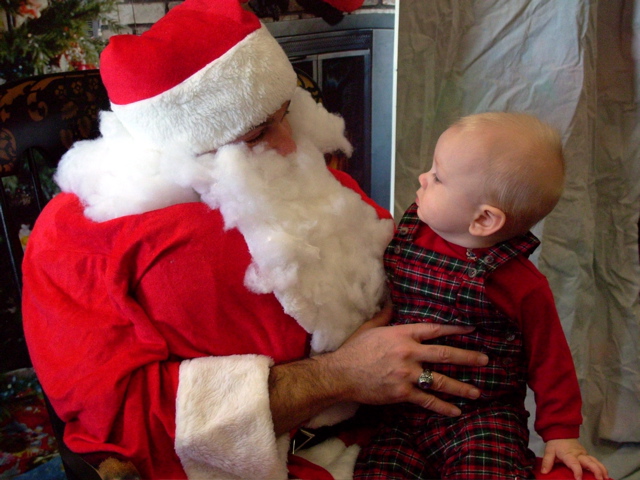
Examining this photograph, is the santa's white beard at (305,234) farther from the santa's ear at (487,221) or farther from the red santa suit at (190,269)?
the santa's ear at (487,221)

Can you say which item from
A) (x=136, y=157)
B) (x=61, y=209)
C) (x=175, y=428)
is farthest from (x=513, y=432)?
(x=61, y=209)

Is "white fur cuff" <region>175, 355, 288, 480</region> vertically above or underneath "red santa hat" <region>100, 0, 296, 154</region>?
underneath

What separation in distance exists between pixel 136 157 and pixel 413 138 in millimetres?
905

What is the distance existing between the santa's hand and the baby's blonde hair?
0.26 m

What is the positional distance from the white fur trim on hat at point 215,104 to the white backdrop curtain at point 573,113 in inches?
26.2

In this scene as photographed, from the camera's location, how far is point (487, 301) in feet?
3.10

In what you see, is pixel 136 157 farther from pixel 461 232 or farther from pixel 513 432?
pixel 513 432

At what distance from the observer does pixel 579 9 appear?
1430 millimetres

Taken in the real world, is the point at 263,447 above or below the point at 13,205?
below

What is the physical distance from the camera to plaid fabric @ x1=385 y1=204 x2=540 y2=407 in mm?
960

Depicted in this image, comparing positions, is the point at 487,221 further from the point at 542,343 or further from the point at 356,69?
the point at 356,69

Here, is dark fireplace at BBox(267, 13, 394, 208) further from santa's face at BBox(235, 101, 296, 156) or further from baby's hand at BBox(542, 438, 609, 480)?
baby's hand at BBox(542, 438, 609, 480)

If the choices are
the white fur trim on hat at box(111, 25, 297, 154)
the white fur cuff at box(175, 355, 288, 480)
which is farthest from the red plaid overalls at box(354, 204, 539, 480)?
the white fur trim on hat at box(111, 25, 297, 154)

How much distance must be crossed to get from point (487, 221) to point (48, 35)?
121 centimetres
